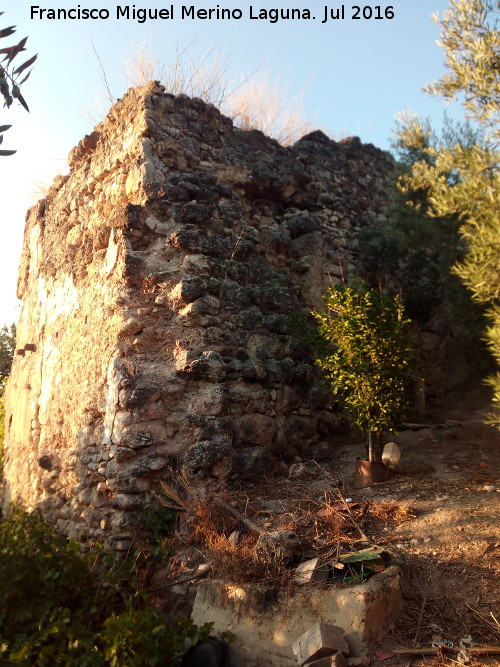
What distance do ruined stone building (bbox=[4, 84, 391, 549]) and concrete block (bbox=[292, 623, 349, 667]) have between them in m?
1.75

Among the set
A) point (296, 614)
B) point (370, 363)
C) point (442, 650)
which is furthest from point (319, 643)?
point (370, 363)

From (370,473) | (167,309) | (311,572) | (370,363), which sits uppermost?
(167,309)

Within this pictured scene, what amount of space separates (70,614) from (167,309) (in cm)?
246

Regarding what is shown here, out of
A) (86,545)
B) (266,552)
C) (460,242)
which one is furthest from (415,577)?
(460,242)

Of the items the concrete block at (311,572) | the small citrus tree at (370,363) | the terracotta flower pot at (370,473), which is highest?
the small citrus tree at (370,363)

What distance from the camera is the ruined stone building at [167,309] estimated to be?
15.0 feet

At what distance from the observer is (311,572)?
321cm

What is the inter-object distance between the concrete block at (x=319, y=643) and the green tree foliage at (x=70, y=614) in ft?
1.62

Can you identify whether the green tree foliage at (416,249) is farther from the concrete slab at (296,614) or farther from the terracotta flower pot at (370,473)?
the concrete slab at (296,614)

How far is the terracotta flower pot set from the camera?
4.62 meters

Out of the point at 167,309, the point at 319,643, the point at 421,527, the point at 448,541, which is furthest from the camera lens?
the point at 167,309

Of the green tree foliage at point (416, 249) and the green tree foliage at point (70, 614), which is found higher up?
the green tree foliage at point (416, 249)

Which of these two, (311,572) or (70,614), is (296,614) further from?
(70,614)

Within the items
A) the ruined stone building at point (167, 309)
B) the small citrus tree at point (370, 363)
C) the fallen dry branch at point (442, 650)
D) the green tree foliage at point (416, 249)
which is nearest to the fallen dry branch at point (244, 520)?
the ruined stone building at point (167, 309)
